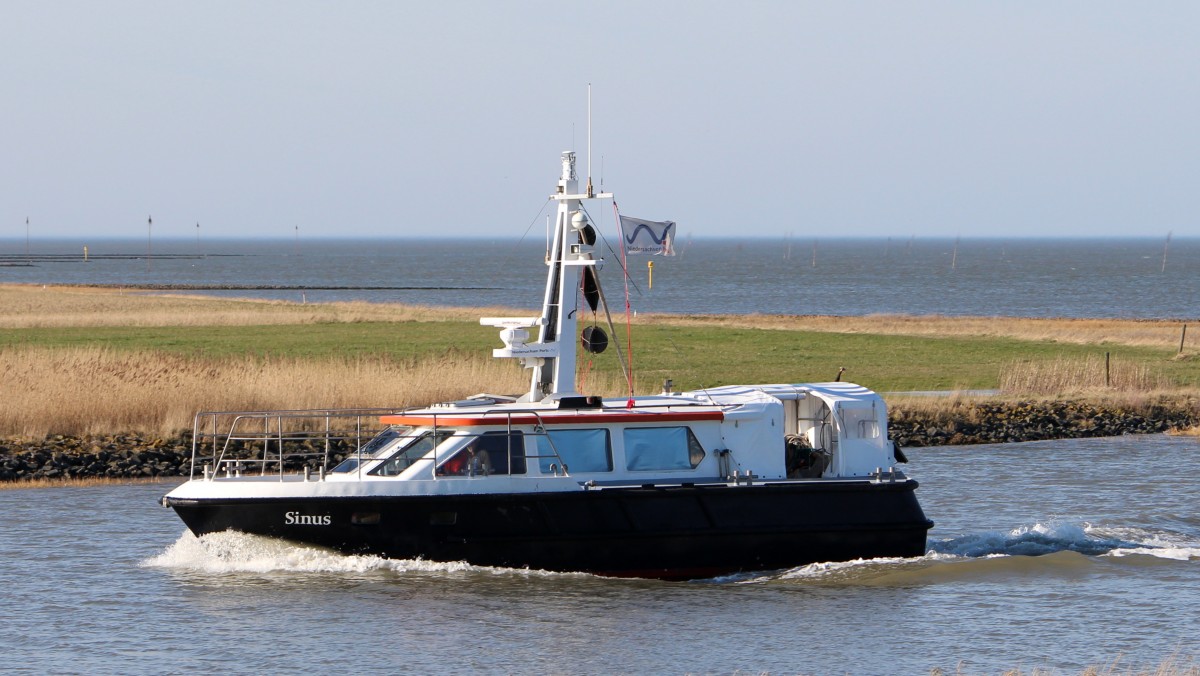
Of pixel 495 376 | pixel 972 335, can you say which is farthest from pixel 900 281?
pixel 495 376

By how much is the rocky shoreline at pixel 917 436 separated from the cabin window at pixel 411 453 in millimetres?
7501

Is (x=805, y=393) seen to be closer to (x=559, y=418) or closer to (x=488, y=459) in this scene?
(x=559, y=418)

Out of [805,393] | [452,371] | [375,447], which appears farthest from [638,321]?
[375,447]

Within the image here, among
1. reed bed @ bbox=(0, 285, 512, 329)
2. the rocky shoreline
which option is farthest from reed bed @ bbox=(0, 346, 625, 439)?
reed bed @ bbox=(0, 285, 512, 329)

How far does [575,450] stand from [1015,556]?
631cm

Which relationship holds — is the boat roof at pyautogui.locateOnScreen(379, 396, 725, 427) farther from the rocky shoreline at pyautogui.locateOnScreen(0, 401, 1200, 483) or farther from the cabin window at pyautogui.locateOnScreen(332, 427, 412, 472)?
the rocky shoreline at pyautogui.locateOnScreen(0, 401, 1200, 483)

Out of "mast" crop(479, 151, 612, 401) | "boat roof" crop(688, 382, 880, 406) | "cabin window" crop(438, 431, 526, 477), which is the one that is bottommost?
"cabin window" crop(438, 431, 526, 477)

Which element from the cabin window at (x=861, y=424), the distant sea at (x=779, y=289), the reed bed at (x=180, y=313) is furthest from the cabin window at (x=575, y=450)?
the reed bed at (x=180, y=313)

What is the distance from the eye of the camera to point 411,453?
1812cm

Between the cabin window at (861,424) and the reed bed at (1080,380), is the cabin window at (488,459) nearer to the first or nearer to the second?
the cabin window at (861,424)

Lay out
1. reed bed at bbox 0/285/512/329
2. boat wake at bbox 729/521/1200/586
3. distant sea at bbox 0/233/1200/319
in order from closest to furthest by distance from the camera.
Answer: boat wake at bbox 729/521/1200/586, reed bed at bbox 0/285/512/329, distant sea at bbox 0/233/1200/319

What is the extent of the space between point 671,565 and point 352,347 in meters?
28.8

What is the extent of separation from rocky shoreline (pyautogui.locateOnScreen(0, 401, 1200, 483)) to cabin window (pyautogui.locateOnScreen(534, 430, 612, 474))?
840cm

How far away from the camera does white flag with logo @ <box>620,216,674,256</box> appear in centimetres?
1870
